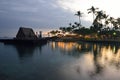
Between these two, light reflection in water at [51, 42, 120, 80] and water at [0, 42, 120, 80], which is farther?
light reflection in water at [51, 42, 120, 80]

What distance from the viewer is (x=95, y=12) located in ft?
314

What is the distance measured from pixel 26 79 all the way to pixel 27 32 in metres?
62.6

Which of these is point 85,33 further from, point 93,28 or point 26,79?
point 26,79

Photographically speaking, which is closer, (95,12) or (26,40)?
(26,40)

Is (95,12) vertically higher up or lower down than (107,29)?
higher up

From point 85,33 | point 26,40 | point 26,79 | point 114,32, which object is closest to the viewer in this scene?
point 26,79

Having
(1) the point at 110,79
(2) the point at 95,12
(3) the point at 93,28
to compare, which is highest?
(2) the point at 95,12

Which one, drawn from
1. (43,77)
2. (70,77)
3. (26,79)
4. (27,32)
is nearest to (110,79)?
(70,77)

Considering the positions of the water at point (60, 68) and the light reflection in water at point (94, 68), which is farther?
the light reflection in water at point (94, 68)

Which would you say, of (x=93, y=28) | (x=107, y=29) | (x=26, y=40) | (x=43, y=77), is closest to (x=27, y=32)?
(x=26, y=40)

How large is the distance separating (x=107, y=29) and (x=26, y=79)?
84899 millimetres

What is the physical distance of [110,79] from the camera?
1575cm

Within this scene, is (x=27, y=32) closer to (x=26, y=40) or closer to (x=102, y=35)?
(x=26, y=40)

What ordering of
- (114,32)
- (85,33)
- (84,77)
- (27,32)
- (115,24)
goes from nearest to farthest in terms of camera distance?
(84,77) → (27,32) → (114,32) → (115,24) → (85,33)
